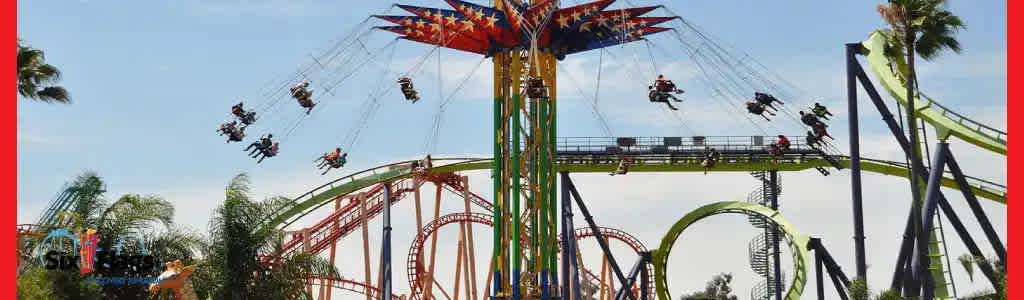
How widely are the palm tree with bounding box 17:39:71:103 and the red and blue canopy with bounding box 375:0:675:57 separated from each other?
11749 millimetres

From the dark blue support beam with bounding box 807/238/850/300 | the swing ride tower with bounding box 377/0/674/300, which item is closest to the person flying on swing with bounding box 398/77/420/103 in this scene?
the swing ride tower with bounding box 377/0/674/300

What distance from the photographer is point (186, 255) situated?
23297 millimetres

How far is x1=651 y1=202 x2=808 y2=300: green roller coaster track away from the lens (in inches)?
1216

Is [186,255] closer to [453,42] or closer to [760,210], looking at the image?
[453,42]

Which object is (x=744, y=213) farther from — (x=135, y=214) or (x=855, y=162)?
(x=135, y=214)

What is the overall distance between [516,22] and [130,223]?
10.3 meters

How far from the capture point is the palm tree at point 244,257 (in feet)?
70.8

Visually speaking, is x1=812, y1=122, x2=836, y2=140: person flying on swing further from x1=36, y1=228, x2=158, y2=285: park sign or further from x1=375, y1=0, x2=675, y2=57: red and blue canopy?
x1=36, y1=228, x2=158, y2=285: park sign

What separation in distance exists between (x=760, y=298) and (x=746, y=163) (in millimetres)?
3839

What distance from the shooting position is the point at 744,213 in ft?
107

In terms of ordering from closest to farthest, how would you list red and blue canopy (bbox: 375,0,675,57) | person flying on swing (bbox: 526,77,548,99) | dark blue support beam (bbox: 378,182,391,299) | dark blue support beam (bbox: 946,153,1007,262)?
dark blue support beam (bbox: 946,153,1007,262)
person flying on swing (bbox: 526,77,548,99)
red and blue canopy (bbox: 375,0,675,57)
dark blue support beam (bbox: 378,182,391,299)

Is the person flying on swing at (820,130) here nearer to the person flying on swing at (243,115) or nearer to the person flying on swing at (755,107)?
the person flying on swing at (755,107)

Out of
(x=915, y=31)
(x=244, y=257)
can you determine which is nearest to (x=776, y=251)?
(x=915, y=31)

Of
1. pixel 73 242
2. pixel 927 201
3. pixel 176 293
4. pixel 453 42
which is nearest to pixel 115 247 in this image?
pixel 73 242
